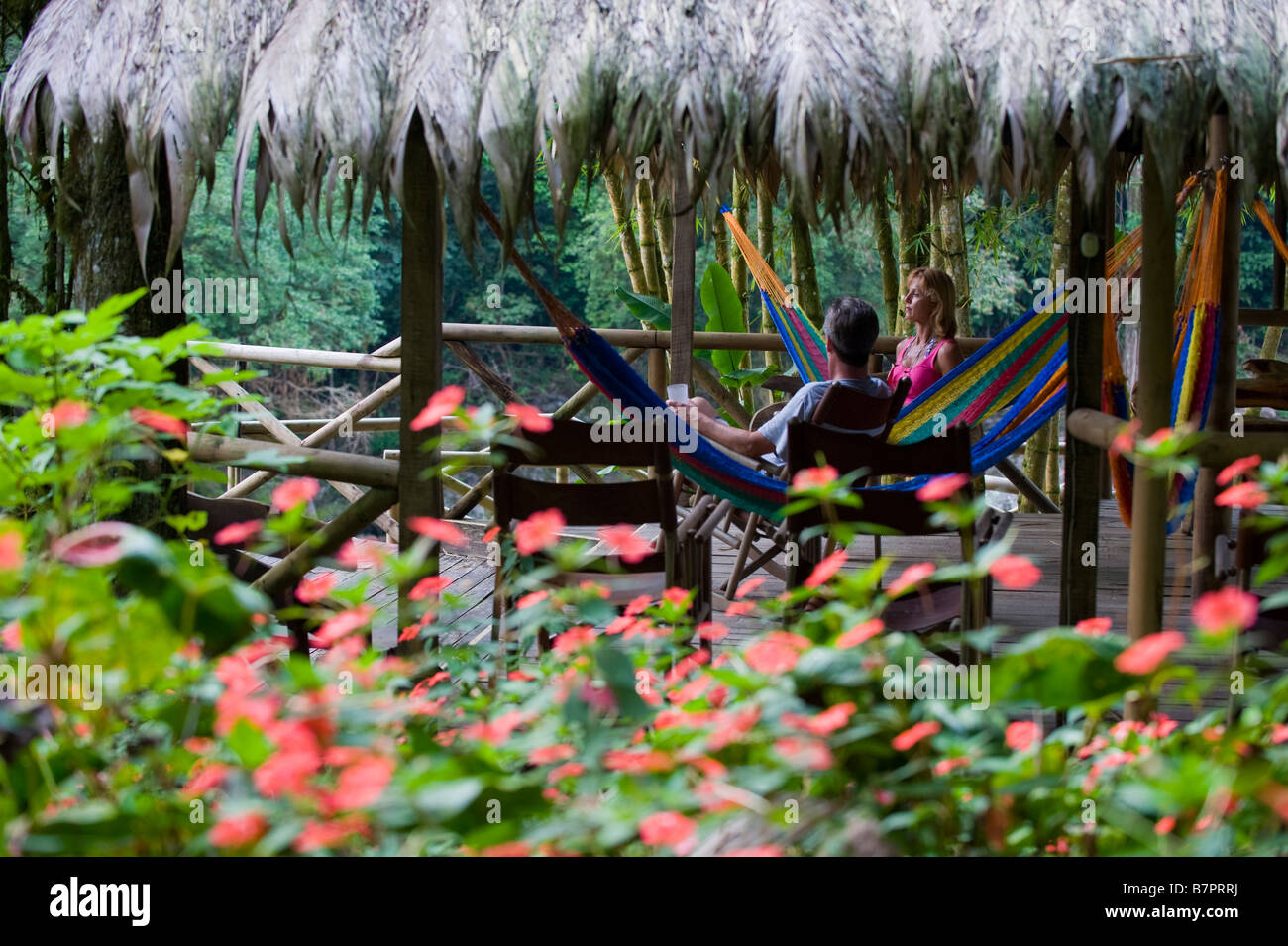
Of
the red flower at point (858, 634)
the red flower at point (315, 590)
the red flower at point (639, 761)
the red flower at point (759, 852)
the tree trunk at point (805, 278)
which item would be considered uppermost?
the tree trunk at point (805, 278)

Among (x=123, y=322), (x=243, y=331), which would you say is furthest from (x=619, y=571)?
(x=243, y=331)

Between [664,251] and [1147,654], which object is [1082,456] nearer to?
[1147,654]

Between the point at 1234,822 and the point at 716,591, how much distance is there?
2.34m

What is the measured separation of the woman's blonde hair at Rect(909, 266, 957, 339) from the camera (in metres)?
3.71

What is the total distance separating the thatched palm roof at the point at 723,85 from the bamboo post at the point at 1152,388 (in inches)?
7.0

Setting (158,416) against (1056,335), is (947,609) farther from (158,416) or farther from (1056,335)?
(158,416)

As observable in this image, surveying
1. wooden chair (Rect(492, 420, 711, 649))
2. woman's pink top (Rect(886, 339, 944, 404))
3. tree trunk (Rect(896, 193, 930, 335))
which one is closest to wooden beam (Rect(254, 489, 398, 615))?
wooden chair (Rect(492, 420, 711, 649))

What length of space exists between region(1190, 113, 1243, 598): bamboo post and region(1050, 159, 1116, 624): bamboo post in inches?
34.7

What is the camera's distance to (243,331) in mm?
16828

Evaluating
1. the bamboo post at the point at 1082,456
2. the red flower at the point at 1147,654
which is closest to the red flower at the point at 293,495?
the red flower at the point at 1147,654

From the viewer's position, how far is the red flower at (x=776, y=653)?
46.4 inches

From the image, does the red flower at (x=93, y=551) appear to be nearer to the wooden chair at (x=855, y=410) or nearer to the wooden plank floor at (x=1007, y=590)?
the wooden plank floor at (x=1007, y=590)

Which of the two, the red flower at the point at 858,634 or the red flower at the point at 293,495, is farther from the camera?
the red flower at the point at 293,495

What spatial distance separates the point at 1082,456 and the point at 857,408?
65cm
